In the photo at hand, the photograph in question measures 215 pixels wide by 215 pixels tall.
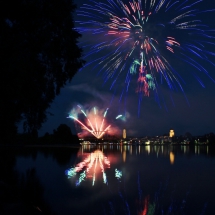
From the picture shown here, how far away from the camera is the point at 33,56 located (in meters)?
9.86

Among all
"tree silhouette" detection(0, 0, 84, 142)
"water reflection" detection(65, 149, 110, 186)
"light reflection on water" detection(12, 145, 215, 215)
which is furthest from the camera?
"water reflection" detection(65, 149, 110, 186)

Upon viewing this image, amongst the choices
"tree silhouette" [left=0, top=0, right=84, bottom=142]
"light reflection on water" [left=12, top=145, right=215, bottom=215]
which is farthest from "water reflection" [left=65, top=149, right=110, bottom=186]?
"tree silhouette" [left=0, top=0, right=84, bottom=142]

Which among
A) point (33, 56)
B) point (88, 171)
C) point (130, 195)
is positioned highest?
point (33, 56)

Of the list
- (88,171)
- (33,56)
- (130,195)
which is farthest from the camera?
(88,171)

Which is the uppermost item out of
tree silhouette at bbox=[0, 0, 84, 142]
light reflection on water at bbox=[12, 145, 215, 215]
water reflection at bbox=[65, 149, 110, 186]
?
A: tree silhouette at bbox=[0, 0, 84, 142]

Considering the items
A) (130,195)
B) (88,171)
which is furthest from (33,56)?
(88,171)

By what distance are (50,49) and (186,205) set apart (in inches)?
271

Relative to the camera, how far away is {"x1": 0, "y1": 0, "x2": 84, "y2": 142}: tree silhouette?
28.5ft

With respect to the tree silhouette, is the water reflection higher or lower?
lower

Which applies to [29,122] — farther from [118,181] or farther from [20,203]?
[118,181]

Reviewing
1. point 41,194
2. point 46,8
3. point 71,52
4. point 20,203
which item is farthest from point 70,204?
point 46,8

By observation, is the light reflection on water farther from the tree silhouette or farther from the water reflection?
the tree silhouette

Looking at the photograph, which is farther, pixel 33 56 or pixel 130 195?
pixel 130 195

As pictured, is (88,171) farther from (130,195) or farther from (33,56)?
(33,56)
